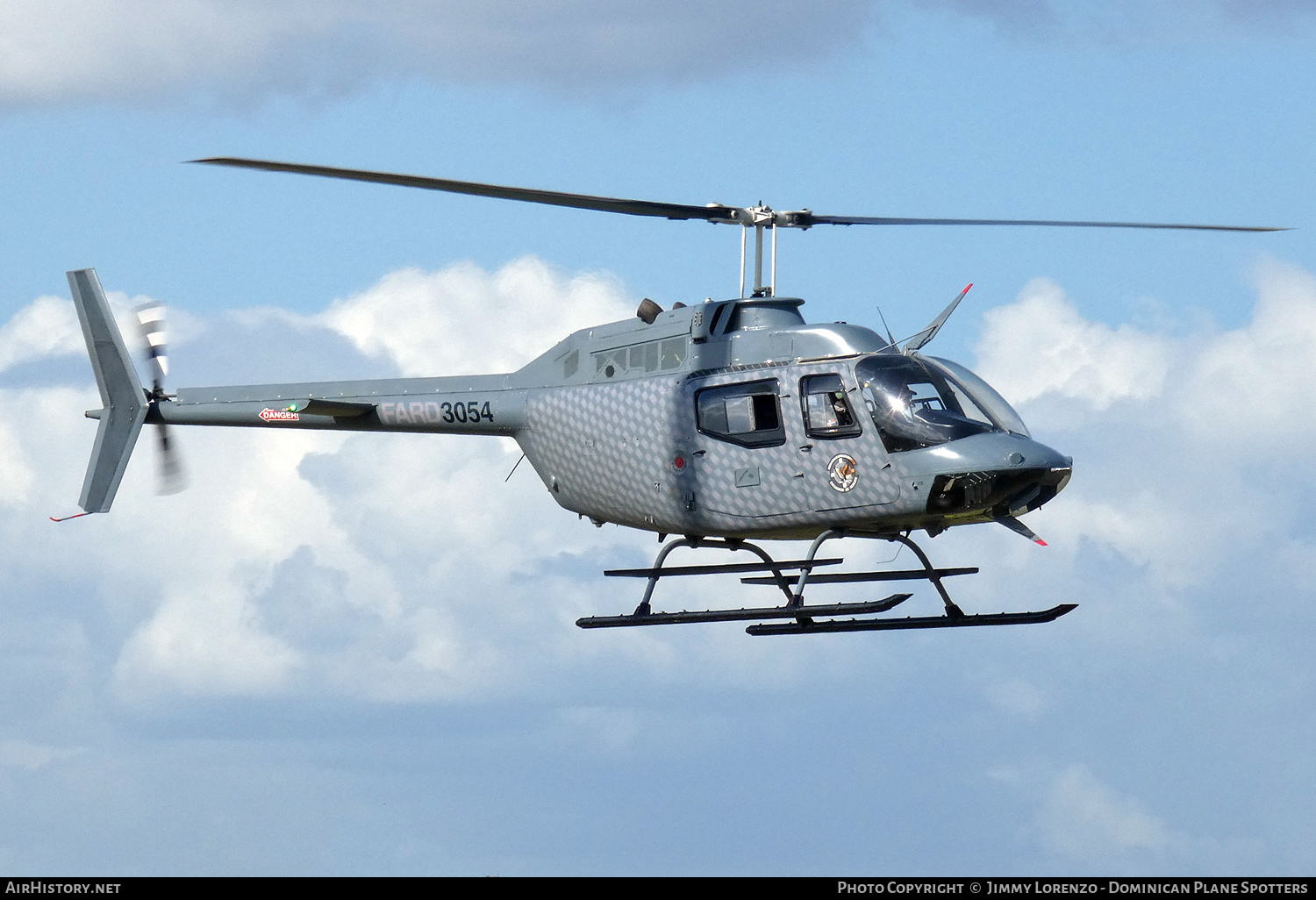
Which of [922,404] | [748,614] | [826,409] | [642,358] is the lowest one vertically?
[748,614]

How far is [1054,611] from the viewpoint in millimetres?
26844

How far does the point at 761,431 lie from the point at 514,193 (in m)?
4.84

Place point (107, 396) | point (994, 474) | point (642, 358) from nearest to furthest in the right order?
1. point (994, 474)
2. point (642, 358)
3. point (107, 396)

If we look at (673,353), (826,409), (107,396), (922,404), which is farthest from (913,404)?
(107,396)

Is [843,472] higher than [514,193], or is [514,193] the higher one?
[514,193]

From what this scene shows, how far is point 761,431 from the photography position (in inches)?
1066

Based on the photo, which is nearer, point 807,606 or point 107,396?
point 807,606

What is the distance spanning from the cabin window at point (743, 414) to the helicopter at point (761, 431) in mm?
25

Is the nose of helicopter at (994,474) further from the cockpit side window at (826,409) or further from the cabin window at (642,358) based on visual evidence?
the cabin window at (642,358)

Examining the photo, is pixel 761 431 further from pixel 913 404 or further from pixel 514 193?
pixel 514 193
